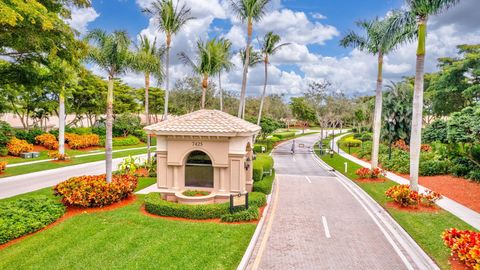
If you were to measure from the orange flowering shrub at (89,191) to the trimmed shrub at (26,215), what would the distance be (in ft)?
1.86

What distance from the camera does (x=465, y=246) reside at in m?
8.98

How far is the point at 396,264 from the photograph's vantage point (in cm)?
962

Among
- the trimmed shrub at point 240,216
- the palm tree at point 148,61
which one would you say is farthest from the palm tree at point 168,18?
the trimmed shrub at point 240,216

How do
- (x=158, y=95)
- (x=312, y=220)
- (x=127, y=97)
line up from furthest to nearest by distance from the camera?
(x=158, y=95), (x=127, y=97), (x=312, y=220)

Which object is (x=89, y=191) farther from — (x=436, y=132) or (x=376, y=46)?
(x=436, y=132)

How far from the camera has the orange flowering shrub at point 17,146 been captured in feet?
98.2

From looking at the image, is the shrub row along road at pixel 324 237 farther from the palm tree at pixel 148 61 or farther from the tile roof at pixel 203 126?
the palm tree at pixel 148 61

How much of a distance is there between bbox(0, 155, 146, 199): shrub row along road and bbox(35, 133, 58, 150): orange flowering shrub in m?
8.23

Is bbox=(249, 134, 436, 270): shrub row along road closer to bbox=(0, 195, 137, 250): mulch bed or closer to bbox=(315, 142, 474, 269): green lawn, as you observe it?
bbox=(315, 142, 474, 269): green lawn

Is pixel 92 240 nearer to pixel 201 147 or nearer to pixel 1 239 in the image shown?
pixel 1 239

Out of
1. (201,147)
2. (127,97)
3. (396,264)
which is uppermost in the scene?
(127,97)

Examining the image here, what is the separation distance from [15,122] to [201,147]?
57.1m

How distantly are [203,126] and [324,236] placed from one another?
283 inches

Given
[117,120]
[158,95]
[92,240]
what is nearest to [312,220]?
[92,240]
